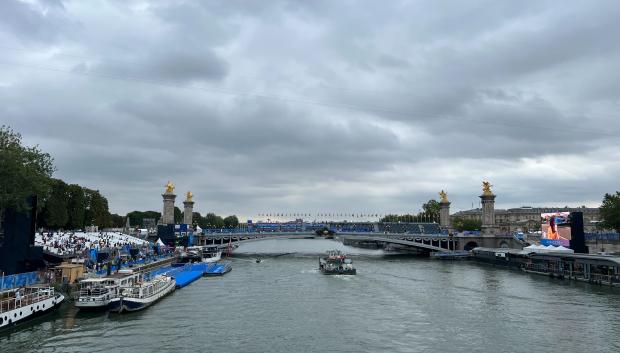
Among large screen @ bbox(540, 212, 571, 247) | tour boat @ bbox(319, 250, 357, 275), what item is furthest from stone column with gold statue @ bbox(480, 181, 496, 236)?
tour boat @ bbox(319, 250, 357, 275)

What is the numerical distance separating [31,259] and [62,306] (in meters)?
10.9

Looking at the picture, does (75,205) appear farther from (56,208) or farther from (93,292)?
(93,292)

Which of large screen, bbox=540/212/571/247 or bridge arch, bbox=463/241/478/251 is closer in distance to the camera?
large screen, bbox=540/212/571/247

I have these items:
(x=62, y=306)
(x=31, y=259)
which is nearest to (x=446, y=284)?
(x=62, y=306)

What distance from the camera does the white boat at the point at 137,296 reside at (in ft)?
137

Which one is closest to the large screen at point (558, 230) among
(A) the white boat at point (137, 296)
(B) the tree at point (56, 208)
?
(A) the white boat at point (137, 296)

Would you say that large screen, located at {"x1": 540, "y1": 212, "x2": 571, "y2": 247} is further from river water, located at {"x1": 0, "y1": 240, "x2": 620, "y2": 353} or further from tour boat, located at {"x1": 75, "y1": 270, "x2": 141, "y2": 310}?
tour boat, located at {"x1": 75, "y1": 270, "x2": 141, "y2": 310}

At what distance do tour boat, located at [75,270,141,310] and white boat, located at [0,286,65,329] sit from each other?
6.56 feet

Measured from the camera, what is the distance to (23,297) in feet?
123

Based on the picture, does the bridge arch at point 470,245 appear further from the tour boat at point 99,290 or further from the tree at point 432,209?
the tour boat at point 99,290

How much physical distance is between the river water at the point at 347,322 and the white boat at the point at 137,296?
0.92 metres

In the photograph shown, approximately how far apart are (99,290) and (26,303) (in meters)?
5.95

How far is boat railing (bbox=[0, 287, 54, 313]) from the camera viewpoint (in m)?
35.5

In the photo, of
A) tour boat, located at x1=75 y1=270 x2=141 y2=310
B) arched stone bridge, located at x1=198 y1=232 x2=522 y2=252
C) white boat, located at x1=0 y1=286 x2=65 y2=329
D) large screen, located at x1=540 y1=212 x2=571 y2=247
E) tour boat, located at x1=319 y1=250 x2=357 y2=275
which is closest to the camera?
white boat, located at x1=0 y1=286 x2=65 y2=329
